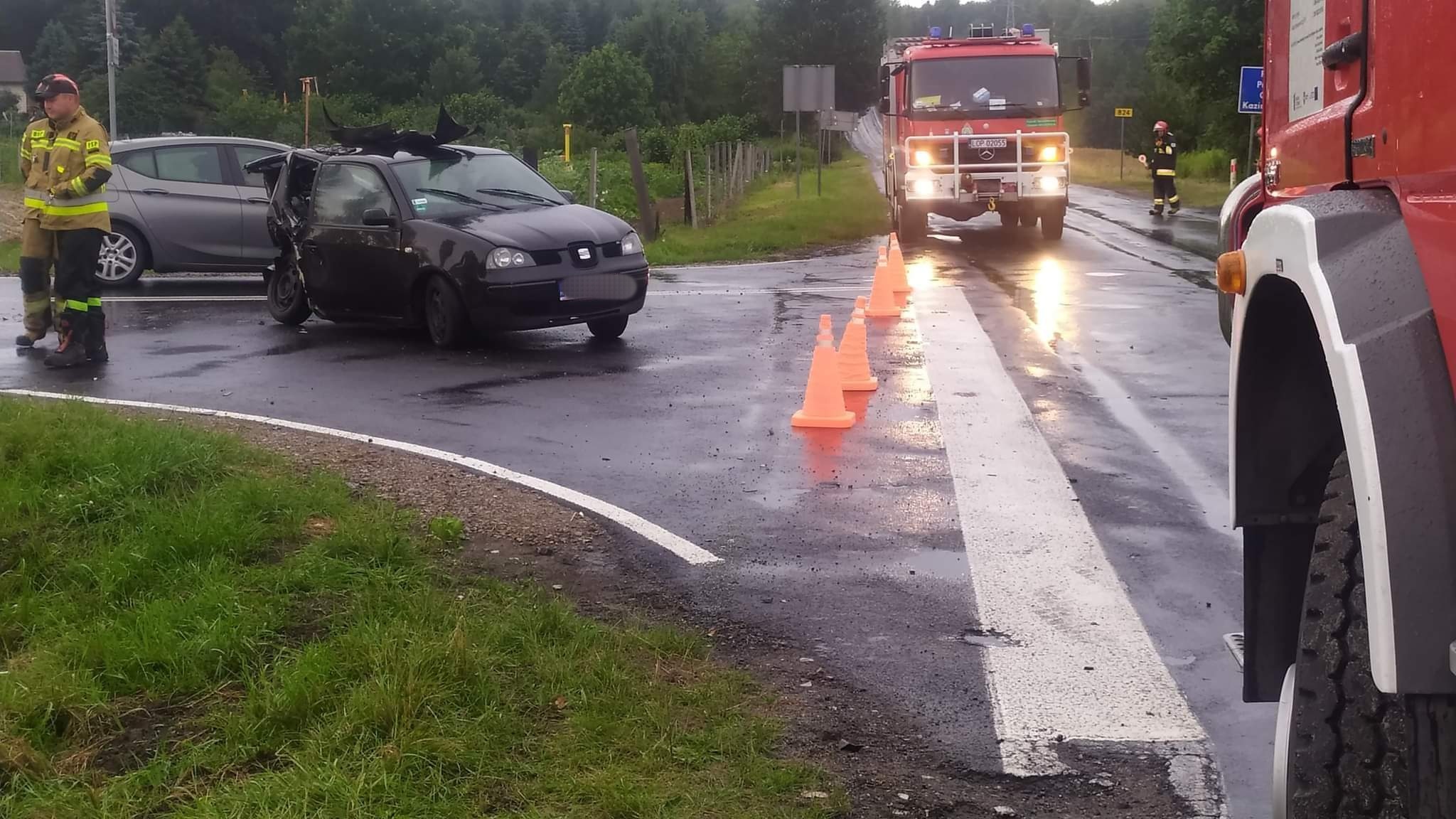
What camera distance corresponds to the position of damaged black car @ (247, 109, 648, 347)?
11016 millimetres

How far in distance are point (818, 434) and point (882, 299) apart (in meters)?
5.29

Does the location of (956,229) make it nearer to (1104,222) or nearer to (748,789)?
(1104,222)

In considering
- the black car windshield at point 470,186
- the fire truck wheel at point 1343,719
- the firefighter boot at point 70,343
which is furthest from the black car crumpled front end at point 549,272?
the fire truck wheel at point 1343,719

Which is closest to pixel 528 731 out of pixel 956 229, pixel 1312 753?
pixel 1312 753

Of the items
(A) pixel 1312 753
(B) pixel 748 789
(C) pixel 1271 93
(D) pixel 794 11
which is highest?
(D) pixel 794 11

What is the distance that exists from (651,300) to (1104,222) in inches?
632

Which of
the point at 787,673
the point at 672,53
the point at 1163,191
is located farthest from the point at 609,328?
the point at 672,53

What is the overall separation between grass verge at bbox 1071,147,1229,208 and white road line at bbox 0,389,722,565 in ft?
70.8

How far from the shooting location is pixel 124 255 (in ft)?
50.7

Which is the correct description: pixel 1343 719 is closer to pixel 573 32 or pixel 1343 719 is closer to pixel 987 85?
pixel 987 85

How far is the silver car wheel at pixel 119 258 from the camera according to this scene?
50.6ft

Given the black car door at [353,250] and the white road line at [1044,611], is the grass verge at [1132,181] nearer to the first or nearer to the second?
the black car door at [353,250]

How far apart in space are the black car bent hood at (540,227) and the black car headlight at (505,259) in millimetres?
54

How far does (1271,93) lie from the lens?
3559 millimetres
